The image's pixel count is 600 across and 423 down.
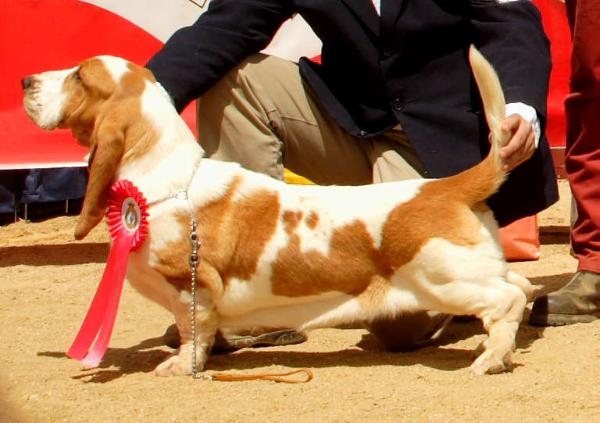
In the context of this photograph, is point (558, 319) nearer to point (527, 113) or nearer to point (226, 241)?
point (527, 113)

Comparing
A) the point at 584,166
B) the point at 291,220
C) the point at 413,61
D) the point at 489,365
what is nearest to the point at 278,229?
the point at 291,220

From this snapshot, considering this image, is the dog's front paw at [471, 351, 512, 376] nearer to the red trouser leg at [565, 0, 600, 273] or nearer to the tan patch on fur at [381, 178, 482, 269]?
the tan patch on fur at [381, 178, 482, 269]

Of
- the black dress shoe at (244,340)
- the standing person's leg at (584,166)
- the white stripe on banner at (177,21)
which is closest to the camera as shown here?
the black dress shoe at (244,340)

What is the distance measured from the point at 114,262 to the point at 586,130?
6.04 feet

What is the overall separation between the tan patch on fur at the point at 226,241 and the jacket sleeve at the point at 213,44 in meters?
0.58

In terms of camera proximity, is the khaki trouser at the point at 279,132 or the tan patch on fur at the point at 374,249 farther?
the khaki trouser at the point at 279,132

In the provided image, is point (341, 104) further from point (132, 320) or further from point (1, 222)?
point (1, 222)

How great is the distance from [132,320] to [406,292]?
137 cm

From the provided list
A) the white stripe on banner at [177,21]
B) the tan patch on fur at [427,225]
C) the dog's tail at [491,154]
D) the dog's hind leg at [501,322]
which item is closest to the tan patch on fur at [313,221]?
the tan patch on fur at [427,225]

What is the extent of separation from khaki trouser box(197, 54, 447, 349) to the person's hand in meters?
0.63

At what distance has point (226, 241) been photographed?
3.23m

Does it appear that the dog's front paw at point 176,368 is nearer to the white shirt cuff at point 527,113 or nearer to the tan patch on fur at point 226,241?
the tan patch on fur at point 226,241

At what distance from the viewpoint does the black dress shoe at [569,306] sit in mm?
3854

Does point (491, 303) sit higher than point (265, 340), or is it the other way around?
point (491, 303)
